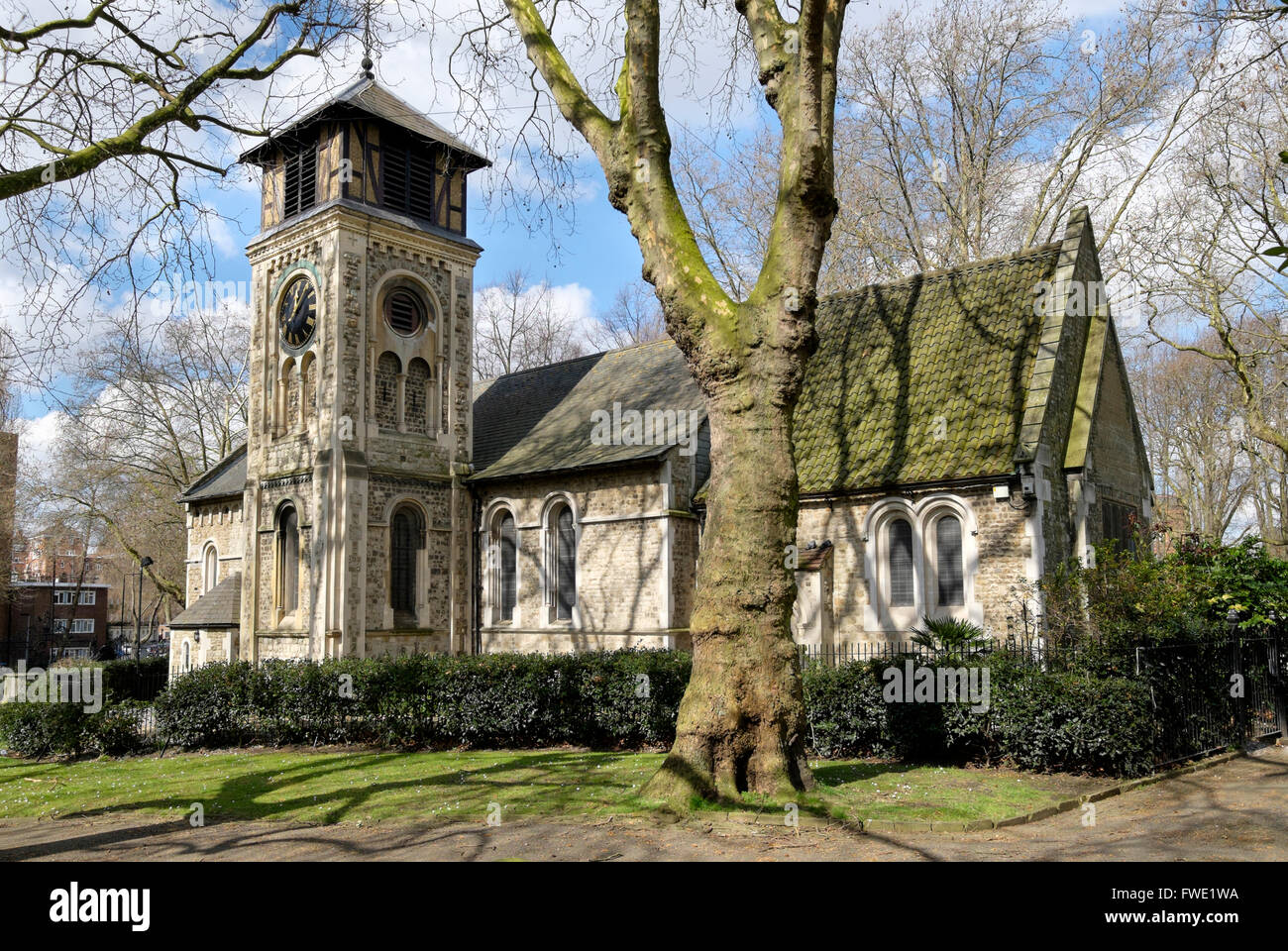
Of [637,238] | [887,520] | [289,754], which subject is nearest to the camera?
[637,238]

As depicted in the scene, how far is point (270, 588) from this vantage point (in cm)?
2406

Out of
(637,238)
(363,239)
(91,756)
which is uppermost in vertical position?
(363,239)

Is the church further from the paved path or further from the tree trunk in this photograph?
the tree trunk

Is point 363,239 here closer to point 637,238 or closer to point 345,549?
point 345,549

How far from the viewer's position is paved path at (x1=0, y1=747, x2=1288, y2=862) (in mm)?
7949

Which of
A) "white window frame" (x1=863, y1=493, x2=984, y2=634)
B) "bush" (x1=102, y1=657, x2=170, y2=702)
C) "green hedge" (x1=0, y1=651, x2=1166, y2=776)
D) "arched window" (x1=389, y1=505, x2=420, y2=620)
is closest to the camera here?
"green hedge" (x1=0, y1=651, x2=1166, y2=776)

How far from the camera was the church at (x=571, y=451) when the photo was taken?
58.4 ft

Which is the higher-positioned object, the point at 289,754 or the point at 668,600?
the point at 668,600

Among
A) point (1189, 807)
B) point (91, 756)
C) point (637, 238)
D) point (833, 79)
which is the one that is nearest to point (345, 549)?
point (91, 756)

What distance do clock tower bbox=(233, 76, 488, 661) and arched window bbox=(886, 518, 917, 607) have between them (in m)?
11.4

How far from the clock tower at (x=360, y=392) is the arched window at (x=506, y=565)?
0.95m

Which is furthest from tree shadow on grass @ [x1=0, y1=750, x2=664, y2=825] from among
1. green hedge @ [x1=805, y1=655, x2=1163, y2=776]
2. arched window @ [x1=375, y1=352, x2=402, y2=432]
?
arched window @ [x1=375, y1=352, x2=402, y2=432]

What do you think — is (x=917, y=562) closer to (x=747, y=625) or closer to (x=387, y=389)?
(x=747, y=625)

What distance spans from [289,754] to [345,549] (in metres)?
7.39
